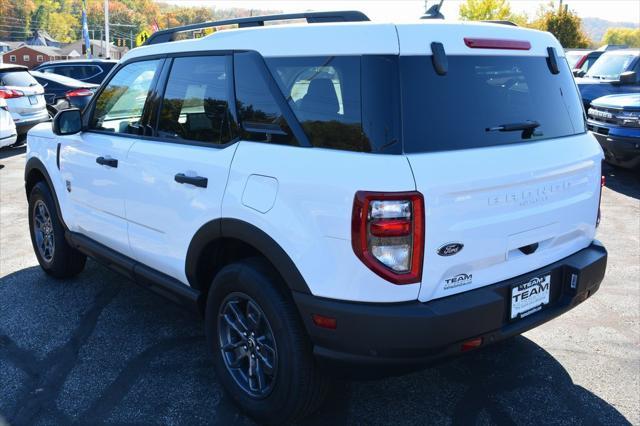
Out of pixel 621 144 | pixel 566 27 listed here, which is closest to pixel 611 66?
pixel 621 144

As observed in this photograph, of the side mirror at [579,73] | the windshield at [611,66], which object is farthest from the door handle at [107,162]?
the side mirror at [579,73]

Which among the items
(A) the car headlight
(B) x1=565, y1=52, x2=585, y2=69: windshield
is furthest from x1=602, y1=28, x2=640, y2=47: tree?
(A) the car headlight

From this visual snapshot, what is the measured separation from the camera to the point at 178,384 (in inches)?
129

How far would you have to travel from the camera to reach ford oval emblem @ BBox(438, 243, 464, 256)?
231 centimetres

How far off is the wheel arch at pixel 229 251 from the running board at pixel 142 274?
0.29 ft

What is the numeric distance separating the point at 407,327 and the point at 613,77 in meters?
10.5

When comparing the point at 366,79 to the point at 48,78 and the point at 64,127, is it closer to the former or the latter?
the point at 64,127

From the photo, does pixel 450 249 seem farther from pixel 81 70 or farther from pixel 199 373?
pixel 81 70

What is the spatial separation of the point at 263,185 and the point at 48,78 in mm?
14442

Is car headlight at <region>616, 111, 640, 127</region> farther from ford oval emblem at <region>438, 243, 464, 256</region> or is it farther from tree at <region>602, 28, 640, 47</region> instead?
tree at <region>602, 28, 640, 47</region>

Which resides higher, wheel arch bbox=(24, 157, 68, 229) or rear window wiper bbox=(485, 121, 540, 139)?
rear window wiper bbox=(485, 121, 540, 139)

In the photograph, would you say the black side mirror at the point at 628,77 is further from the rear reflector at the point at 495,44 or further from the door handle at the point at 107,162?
the door handle at the point at 107,162

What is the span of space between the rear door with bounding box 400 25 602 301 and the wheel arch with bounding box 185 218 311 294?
58 centimetres

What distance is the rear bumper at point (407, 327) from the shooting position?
2.28m
